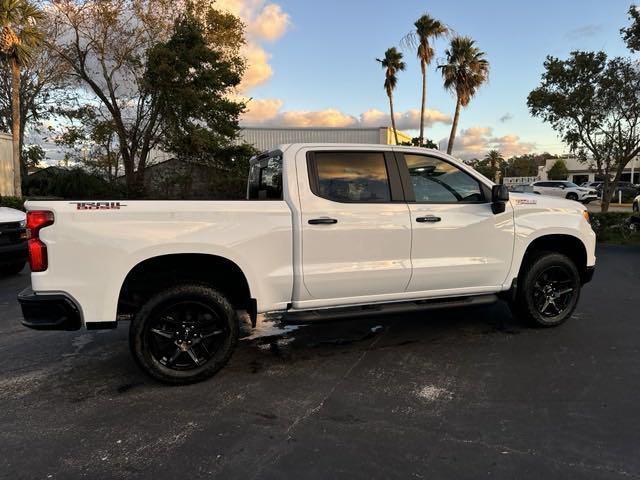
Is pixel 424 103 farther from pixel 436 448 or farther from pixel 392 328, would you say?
pixel 436 448

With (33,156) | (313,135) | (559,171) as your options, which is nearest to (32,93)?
(33,156)

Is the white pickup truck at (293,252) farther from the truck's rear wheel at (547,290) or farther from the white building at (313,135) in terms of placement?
the white building at (313,135)

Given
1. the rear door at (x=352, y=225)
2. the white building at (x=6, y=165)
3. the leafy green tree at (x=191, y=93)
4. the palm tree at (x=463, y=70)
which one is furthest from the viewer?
the palm tree at (x=463, y=70)

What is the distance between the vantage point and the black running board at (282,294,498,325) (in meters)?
4.12

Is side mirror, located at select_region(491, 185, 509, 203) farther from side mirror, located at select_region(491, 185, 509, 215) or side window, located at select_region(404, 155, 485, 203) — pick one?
side window, located at select_region(404, 155, 485, 203)

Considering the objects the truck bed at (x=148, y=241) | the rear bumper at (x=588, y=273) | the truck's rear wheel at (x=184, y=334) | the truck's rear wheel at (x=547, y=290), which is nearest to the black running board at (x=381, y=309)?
the truck bed at (x=148, y=241)

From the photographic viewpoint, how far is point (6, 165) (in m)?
20.6

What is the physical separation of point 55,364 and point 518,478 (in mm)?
3912

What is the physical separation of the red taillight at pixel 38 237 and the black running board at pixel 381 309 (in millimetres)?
1898

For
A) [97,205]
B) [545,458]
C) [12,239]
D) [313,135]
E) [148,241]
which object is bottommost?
[545,458]

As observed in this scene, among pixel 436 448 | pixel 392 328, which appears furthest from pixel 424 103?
pixel 436 448

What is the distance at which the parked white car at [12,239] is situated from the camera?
7609 mm

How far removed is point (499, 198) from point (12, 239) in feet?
24.1

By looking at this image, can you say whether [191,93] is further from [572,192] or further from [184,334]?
[572,192]
